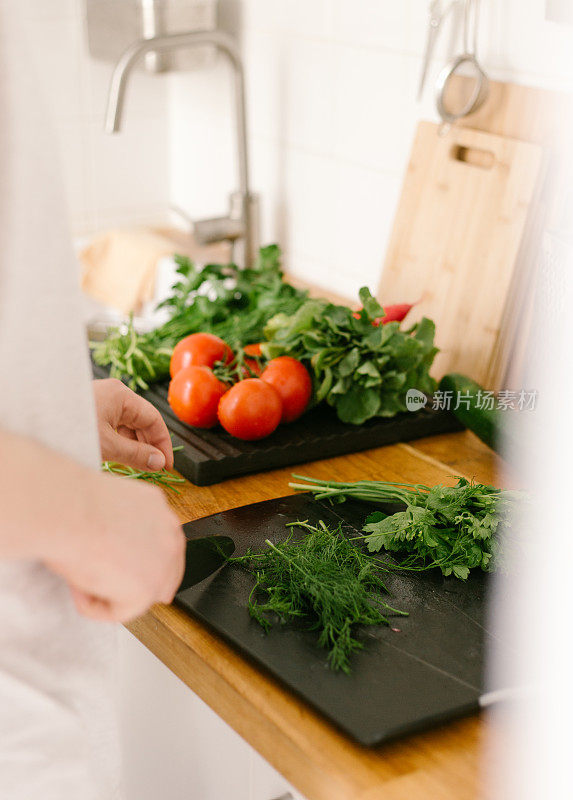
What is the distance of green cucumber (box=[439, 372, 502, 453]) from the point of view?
108 cm

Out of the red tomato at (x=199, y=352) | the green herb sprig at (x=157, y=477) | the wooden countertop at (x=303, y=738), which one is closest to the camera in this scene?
the wooden countertop at (x=303, y=738)

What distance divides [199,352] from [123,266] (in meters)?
0.67

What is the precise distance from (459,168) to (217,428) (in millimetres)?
525

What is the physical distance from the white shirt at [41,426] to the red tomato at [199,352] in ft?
1.90

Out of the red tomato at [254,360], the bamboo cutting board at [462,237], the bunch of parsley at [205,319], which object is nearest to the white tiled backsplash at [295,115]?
the bamboo cutting board at [462,237]

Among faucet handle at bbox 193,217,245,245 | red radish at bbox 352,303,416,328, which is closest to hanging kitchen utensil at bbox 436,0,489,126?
red radish at bbox 352,303,416,328

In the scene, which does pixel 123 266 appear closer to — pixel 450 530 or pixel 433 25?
pixel 433 25

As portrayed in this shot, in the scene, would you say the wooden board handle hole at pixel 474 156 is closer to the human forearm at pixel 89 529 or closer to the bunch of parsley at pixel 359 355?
A: the bunch of parsley at pixel 359 355

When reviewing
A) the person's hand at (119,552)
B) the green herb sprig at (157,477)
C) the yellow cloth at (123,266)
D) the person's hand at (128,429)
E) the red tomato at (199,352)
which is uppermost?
the person's hand at (119,552)

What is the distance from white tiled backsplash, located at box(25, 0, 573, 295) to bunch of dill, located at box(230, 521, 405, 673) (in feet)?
2.37

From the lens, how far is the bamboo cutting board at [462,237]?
1223mm

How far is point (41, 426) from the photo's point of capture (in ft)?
1.77

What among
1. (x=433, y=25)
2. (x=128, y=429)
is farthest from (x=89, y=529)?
(x=433, y=25)

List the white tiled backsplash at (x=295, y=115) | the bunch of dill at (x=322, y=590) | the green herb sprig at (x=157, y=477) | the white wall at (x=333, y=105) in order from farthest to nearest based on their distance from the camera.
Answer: the white tiled backsplash at (x=295, y=115), the white wall at (x=333, y=105), the green herb sprig at (x=157, y=477), the bunch of dill at (x=322, y=590)
